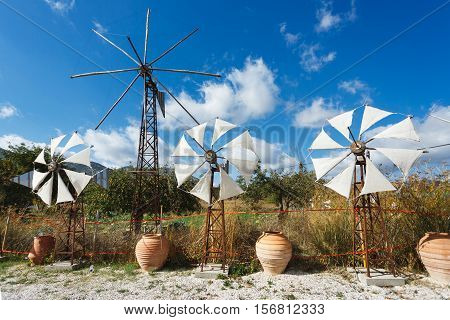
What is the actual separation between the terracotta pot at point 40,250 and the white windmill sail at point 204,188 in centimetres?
449

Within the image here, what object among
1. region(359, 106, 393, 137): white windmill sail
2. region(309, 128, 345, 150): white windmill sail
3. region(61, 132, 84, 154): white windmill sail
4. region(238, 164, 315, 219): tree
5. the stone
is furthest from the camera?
region(238, 164, 315, 219): tree

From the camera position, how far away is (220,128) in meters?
6.05

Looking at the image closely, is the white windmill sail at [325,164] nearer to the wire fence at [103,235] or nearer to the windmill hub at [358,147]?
the windmill hub at [358,147]

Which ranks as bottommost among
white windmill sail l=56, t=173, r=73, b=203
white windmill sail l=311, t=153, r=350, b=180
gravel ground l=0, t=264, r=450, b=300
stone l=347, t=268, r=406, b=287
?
gravel ground l=0, t=264, r=450, b=300

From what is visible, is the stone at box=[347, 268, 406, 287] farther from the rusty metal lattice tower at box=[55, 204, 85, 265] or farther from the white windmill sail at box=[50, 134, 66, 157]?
the white windmill sail at box=[50, 134, 66, 157]

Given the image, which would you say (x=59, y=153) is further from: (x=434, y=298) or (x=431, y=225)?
(x=431, y=225)

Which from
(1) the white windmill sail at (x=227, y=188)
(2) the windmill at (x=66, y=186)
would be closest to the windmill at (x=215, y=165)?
(1) the white windmill sail at (x=227, y=188)

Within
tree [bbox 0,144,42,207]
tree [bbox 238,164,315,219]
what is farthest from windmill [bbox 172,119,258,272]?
tree [bbox 0,144,42,207]

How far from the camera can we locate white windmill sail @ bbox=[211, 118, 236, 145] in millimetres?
6035

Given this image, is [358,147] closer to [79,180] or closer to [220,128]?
[220,128]

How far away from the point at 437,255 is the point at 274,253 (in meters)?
3.22

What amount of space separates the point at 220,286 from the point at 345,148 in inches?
156

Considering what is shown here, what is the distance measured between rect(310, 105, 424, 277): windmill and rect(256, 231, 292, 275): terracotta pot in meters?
1.46

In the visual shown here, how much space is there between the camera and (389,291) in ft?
16.3
